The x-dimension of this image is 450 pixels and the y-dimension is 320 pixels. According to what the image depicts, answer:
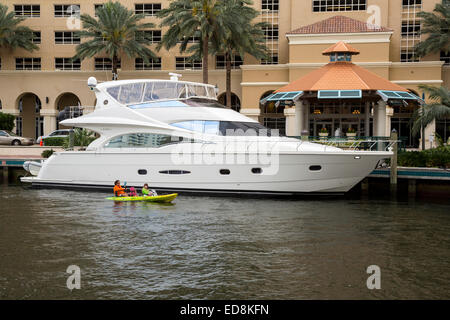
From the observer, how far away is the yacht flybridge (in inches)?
850

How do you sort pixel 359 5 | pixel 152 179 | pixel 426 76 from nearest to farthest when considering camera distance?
1. pixel 152 179
2. pixel 426 76
3. pixel 359 5

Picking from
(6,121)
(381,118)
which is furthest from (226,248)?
(6,121)

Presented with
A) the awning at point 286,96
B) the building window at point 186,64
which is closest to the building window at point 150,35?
the building window at point 186,64

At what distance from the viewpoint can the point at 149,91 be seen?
24.4 m

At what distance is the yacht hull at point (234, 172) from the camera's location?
21438 mm

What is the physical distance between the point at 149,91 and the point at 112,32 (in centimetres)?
2665

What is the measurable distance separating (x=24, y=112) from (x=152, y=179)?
3927cm

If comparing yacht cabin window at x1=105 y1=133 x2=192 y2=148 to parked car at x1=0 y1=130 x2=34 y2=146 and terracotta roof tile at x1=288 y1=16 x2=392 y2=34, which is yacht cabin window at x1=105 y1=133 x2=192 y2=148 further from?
terracotta roof tile at x1=288 y1=16 x2=392 y2=34

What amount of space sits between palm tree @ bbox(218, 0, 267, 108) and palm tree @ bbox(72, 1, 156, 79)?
368 inches

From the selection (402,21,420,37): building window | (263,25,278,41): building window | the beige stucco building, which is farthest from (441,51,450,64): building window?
(263,25,278,41): building window

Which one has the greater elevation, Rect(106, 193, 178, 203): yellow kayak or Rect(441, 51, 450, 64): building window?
Rect(441, 51, 450, 64): building window

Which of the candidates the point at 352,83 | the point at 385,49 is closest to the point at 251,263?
the point at 352,83

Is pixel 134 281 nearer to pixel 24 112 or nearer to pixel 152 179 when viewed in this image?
pixel 152 179
